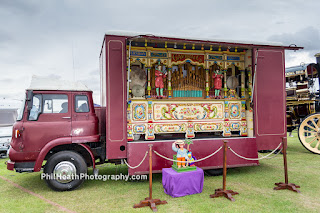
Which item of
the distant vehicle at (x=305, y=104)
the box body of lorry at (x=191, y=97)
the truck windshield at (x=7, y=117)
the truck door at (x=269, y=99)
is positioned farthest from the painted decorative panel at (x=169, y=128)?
the truck windshield at (x=7, y=117)

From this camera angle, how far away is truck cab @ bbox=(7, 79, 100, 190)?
506 cm

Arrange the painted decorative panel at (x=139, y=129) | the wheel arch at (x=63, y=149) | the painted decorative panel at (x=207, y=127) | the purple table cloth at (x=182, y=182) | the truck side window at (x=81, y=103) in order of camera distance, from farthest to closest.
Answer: the painted decorative panel at (x=207, y=127) < the painted decorative panel at (x=139, y=129) < the truck side window at (x=81, y=103) < the wheel arch at (x=63, y=149) < the purple table cloth at (x=182, y=182)

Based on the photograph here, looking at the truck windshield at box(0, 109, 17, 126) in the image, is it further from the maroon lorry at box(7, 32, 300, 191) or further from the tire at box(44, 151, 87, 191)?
the tire at box(44, 151, 87, 191)

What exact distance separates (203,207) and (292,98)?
1087 cm

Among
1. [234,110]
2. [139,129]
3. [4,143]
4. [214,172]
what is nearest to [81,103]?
[139,129]

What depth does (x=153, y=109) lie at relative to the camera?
21.0ft

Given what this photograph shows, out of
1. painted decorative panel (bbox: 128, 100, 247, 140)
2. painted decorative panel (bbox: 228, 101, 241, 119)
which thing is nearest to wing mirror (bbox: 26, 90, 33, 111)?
painted decorative panel (bbox: 128, 100, 247, 140)

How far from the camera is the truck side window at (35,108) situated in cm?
517

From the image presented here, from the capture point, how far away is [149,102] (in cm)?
633

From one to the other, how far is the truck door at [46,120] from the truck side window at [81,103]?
0.16m

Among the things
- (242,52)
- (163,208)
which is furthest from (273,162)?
(163,208)

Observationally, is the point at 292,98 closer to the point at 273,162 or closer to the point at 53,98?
the point at 273,162

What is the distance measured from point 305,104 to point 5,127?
44.5ft

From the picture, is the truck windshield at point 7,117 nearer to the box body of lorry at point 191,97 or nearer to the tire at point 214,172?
the box body of lorry at point 191,97
